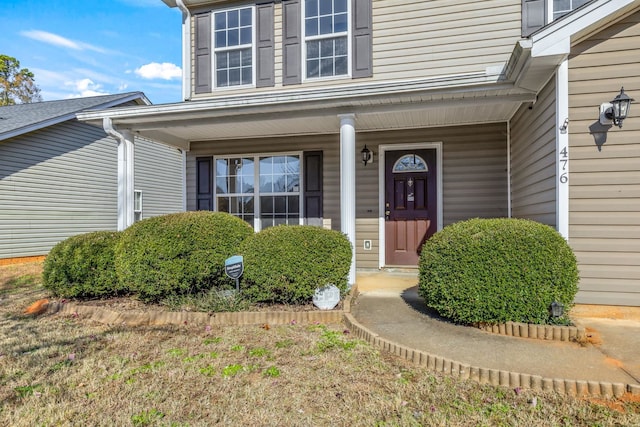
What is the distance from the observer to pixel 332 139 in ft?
21.9

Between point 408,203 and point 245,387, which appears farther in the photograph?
point 408,203

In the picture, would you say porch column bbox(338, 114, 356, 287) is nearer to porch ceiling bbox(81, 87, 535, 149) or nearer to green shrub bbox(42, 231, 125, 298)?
porch ceiling bbox(81, 87, 535, 149)

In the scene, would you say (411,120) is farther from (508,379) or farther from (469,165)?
(508,379)

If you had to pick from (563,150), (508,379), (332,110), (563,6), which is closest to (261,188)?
(332,110)

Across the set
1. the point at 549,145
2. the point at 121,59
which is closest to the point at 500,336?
the point at 549,145

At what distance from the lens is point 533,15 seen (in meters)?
5.62

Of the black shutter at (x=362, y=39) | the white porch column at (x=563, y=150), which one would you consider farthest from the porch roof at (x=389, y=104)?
the black shutter at (x=362, y=39)

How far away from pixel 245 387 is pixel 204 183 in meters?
5.36

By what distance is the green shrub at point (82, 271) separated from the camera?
471 centimetres

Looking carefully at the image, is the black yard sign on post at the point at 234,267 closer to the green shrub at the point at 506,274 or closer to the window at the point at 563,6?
the green shrub at the point at 506,274

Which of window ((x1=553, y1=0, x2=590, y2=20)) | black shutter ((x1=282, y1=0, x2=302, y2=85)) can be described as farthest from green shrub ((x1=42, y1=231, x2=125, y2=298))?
window ((x1=553, y1=0, x2=590, y2=20))

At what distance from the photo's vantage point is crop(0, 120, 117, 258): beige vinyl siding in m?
8.88

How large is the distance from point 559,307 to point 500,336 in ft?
1.84

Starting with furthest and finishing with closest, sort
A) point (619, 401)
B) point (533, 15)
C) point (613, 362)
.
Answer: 1. point (533, 15)
2. point (613, 362)
3. point (619, 401)
